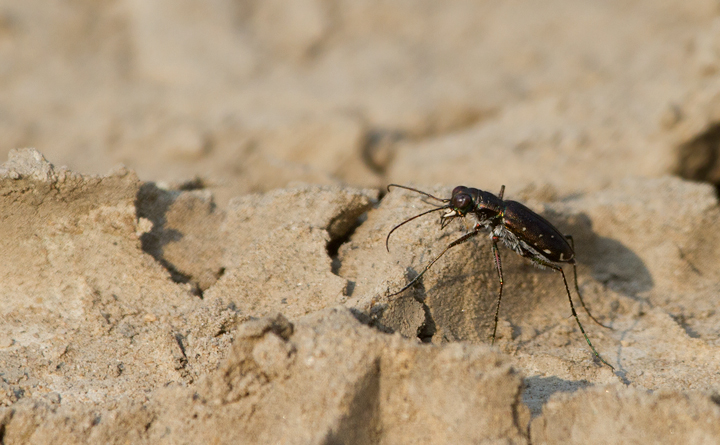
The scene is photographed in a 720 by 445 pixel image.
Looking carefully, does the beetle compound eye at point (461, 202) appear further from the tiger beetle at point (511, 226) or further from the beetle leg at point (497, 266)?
the beetle leg at point (497, 266)

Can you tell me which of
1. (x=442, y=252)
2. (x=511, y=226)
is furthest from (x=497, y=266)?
(x=442, y=252)

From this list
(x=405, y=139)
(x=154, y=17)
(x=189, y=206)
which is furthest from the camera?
(x=154, y=17)

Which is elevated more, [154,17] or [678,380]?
[154,17]

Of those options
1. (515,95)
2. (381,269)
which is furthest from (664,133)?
(381,269)

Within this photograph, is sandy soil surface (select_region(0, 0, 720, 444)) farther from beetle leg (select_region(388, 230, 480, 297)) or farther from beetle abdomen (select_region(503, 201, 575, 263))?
beetle abdomen (select_region(503, 201, 575, 263))

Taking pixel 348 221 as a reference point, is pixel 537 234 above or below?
above

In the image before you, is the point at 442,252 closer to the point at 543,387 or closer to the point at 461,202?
the point at 461,202

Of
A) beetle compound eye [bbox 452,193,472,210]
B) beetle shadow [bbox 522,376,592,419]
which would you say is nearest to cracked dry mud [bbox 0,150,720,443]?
beetle shadow [bbox 522,376,592,419]

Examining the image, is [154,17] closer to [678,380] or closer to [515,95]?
[515,95]
